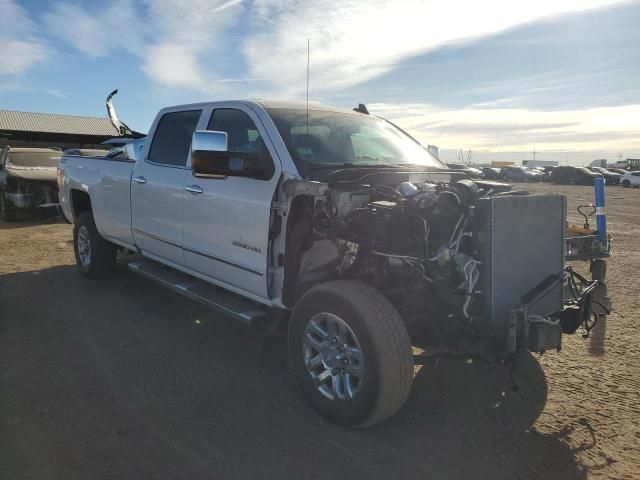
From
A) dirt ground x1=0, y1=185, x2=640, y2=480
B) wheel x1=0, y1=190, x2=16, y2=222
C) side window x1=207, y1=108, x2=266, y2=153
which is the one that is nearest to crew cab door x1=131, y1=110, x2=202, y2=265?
side window x1=207, y1=108, x2=266, y2=153

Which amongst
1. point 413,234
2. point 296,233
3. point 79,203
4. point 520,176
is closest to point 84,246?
point 79,203

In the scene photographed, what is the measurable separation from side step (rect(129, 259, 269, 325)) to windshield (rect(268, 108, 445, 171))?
113 cm

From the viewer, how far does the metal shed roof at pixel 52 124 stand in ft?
124

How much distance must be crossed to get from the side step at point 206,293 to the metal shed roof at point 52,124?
36341mm

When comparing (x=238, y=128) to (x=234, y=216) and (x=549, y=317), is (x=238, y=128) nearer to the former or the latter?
(x=234, y=216)

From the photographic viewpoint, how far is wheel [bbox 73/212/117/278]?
21.0 feet

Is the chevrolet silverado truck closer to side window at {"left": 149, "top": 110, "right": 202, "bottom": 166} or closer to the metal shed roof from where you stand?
side window at {"left": 149, "top": 110, "right": 202, "bottom": 166}

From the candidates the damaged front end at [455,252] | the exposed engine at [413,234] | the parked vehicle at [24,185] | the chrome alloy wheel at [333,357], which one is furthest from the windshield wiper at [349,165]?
the parked vehicle at [24,185]

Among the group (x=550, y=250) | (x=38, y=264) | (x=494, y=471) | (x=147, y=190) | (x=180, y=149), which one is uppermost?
(x=180, y=149)

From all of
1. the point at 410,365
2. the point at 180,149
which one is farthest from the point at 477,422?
the point at 180,149

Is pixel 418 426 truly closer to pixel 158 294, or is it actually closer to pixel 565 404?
pixel 565 404

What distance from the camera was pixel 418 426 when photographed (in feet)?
10.5

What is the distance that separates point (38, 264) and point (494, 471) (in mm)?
7026

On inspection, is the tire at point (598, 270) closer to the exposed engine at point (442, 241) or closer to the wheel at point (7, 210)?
the exposed engine at point (442, 241)
